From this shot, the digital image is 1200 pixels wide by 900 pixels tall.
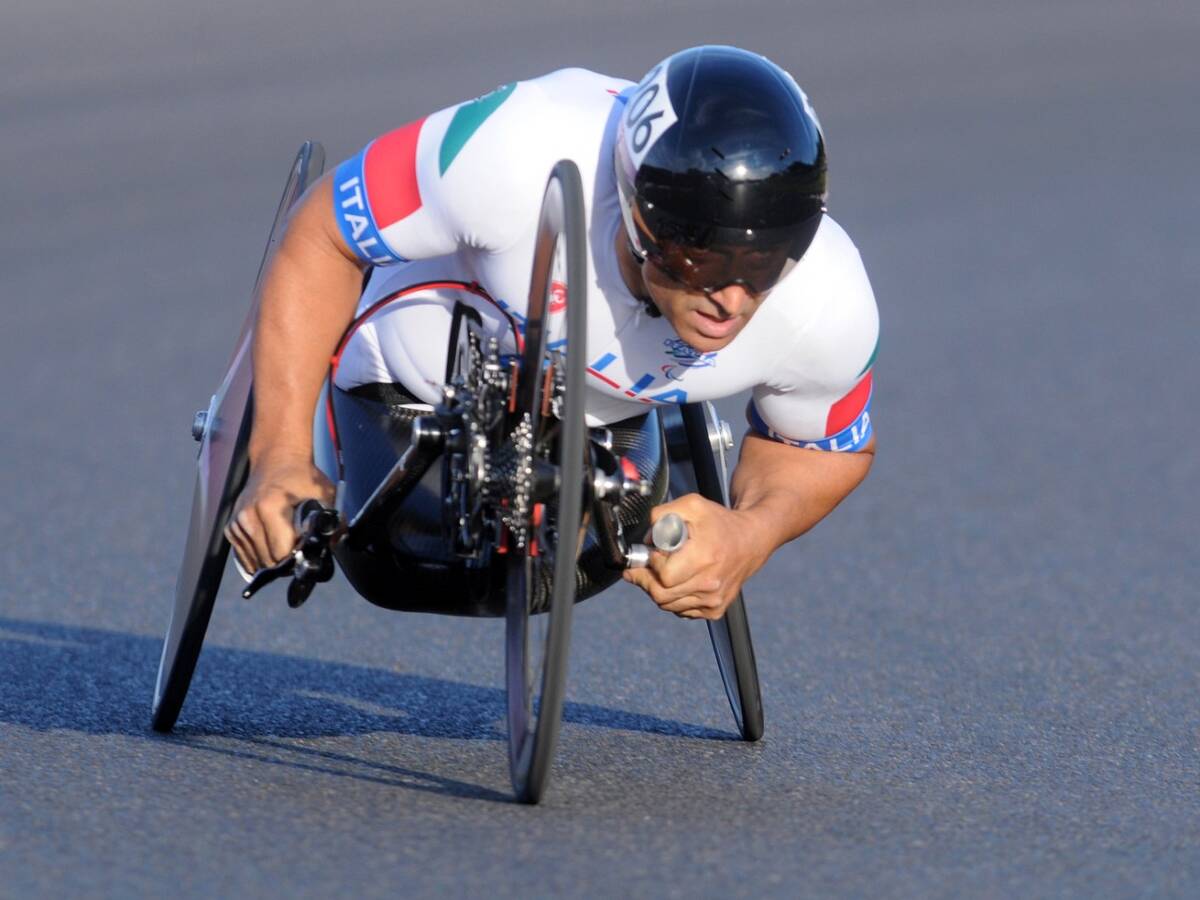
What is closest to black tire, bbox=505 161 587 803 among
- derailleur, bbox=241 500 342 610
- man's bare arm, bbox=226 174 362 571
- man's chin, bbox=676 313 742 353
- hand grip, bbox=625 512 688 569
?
hand grip, bbox=625 512 688 569

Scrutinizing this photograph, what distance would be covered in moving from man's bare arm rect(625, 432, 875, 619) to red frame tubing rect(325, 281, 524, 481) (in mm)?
518

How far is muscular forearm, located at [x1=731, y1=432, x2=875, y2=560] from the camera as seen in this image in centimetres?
411

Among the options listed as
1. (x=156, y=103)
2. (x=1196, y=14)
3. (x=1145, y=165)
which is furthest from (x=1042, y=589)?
(x=1196, y=14)

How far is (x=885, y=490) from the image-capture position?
A: 26.0 ft

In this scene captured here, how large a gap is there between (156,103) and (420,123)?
13.5 meters

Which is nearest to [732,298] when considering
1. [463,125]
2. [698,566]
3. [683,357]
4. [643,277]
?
[643,277]

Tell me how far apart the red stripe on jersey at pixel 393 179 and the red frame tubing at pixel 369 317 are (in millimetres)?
280

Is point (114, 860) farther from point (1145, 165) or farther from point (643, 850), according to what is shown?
point (1145, 165)

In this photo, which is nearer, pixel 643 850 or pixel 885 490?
pixel 643 850

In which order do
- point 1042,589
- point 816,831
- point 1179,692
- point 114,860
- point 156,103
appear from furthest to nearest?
1. point 156,103
2. point 1042,589
3. point 1179,692
4. point 816,831
5. point 114,860

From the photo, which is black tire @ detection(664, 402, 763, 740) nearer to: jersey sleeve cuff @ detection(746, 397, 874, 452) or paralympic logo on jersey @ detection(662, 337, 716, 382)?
jersey sleeve cuff @ detection(746, 397, 874, 452)

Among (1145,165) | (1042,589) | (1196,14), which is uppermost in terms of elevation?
(1196,14)

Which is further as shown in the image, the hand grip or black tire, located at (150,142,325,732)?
black tire, located at (150,142,325,732)

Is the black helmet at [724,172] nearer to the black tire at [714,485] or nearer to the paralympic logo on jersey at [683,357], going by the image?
the paralympic logo on jersey at [683,357]
